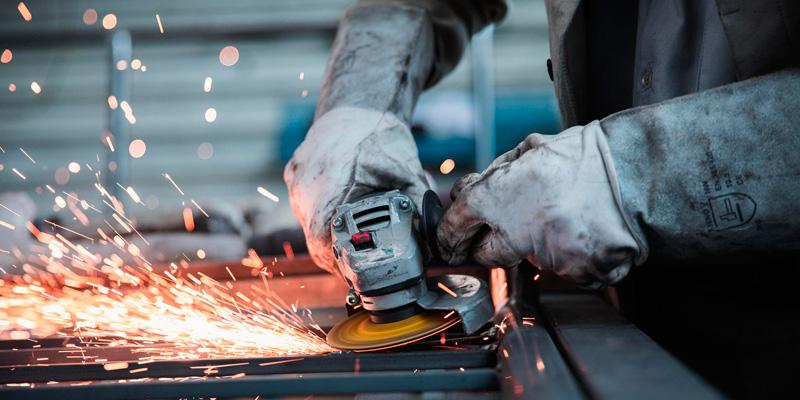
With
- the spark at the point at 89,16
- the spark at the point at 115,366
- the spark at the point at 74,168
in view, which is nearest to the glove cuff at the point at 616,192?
the spark at the point at 115,366

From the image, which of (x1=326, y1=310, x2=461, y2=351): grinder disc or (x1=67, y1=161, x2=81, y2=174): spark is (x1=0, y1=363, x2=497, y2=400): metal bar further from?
(x1=67, y1=161, x2=81, y2=174): spark

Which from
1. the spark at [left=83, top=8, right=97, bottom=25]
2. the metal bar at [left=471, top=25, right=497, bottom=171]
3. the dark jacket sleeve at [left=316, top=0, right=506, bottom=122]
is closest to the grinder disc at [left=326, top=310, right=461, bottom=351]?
the dark jacket sleeve at [left=316, top=0, right=506, bottom=122]

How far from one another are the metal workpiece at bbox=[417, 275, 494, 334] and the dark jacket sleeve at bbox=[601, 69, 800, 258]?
0.33 metres

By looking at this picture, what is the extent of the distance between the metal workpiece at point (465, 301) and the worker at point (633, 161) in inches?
2.5

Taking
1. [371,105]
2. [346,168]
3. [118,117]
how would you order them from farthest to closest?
[118,117] < [371,105] < [346,168]

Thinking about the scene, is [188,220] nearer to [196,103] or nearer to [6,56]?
[196,103]

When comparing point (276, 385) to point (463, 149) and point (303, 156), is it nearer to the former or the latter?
point (303, 156)

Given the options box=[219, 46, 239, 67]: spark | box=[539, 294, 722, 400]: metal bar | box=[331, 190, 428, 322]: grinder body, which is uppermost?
box=[219, 46, 239, 67]: spark

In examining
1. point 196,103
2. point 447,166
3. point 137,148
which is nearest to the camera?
point 447,166

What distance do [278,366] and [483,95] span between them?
314cm

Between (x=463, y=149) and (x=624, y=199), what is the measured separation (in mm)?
3853

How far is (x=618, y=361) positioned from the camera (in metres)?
0.89

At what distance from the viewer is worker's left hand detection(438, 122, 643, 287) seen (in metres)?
1.16

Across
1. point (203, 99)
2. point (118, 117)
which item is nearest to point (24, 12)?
point (203, 99)
